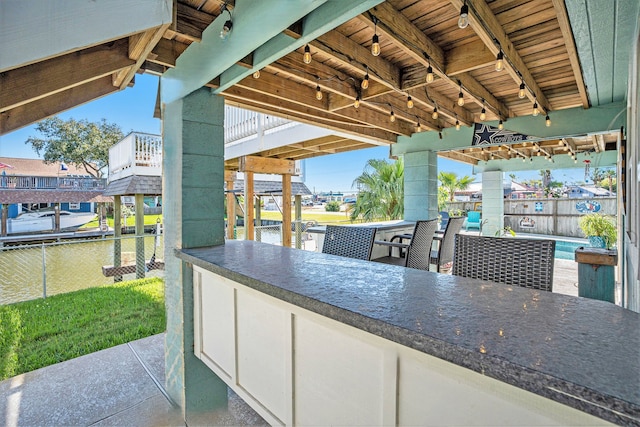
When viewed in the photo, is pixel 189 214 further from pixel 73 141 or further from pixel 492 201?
pixel 73 141

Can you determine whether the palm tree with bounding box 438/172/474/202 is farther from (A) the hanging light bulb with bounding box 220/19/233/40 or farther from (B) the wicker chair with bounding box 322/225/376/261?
(A) the hanging light bulb with bounding box 220/19/233/40

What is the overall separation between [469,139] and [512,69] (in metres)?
2.24

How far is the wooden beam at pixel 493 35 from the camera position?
72.4 inches

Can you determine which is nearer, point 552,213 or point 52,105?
point 52,105

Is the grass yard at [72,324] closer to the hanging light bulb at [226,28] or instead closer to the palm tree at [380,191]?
the hanging light bulb at [226,28]

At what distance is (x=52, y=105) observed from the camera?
7.57 ft

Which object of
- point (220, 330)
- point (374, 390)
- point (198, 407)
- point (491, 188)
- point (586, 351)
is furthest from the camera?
point (491, 188)

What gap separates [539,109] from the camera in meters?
3.66

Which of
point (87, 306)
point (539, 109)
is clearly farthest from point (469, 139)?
point (87, 306)

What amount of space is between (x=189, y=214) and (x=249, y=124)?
497cm

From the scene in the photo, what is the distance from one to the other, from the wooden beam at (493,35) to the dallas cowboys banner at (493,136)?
1.27 metres

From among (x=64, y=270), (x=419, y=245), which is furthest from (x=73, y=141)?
(x=419, y=245)

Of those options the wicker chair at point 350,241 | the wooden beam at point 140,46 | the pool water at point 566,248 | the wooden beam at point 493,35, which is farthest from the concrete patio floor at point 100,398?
Result: the pool water at point 566,248

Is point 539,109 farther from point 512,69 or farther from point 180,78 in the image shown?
point 180,78
